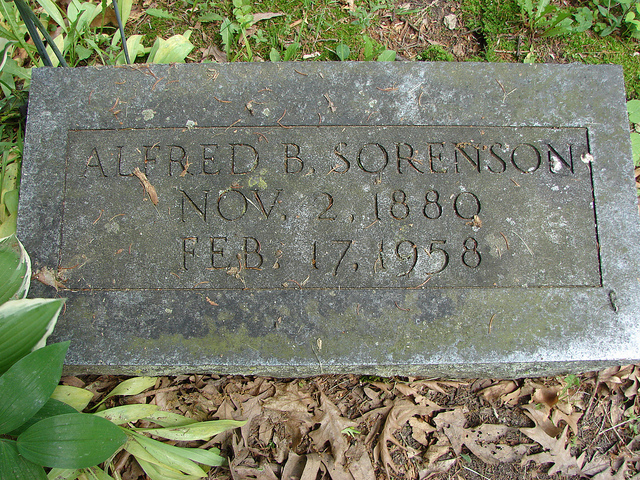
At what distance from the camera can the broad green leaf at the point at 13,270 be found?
1.95 meters

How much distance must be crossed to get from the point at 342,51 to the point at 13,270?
229cm

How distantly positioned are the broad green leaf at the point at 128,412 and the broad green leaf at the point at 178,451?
10 centimetres

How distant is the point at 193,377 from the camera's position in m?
2.47

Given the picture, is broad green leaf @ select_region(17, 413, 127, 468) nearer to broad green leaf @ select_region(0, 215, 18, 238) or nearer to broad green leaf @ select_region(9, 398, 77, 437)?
broad green leaf @ select_region(9, 398, 77, 437)

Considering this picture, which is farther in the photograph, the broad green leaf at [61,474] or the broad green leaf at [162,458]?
the broad green leaf at [162,458]

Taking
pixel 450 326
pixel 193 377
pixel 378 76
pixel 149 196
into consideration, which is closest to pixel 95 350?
pixel 193 377

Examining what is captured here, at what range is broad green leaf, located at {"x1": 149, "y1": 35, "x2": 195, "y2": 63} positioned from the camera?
280 cm

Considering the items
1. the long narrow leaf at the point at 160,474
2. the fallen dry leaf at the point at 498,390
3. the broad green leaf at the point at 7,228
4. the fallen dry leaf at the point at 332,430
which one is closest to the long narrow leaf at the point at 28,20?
the broad green leaf at the point at 7,228

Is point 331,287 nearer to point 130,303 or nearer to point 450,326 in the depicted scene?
point 450,326

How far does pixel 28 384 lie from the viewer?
176cm

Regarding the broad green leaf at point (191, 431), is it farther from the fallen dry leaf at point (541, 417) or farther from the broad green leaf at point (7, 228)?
the fallen dry leaf at point (541, 417)

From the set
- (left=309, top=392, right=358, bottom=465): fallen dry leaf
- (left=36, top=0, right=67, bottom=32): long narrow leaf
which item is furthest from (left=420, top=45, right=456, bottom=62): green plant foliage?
(left=36, top=0, right=67, bottom=32): long narrow leaf

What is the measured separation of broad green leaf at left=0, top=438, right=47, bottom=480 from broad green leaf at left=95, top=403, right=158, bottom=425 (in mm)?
487

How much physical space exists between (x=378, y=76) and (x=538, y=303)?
1487mm
